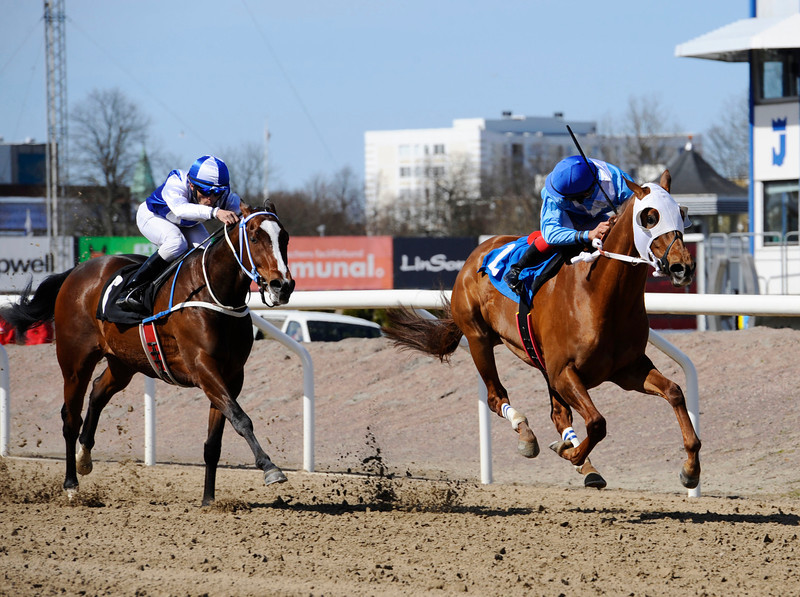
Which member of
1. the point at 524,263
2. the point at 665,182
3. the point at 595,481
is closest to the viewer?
the point at 665,182

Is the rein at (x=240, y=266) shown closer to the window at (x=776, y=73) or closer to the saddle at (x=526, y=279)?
the saddle at (x=526, y=279)

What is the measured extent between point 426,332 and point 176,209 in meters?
1.82

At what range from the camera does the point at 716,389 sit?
824 cm

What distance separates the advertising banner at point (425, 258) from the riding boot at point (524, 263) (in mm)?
19065

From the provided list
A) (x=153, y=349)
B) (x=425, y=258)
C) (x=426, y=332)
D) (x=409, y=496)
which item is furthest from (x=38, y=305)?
(x=425, y=258)

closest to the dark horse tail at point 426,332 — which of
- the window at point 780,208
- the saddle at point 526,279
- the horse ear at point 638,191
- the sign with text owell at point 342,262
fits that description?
the saddle at point 526,279

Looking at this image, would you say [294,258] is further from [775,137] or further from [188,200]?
[188,200]

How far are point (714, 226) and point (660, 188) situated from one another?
2725cm

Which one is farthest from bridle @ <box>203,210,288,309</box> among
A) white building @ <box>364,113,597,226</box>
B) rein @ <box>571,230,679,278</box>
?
white building @ <box>364,113,597,226</box>

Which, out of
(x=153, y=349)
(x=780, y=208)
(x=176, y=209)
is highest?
(x=780, y=208)

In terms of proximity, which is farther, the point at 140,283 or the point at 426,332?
the point at 426,332

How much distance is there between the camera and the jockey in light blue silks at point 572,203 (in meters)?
5.75

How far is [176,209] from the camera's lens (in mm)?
6383

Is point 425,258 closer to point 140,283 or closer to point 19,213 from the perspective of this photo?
point 140,283
